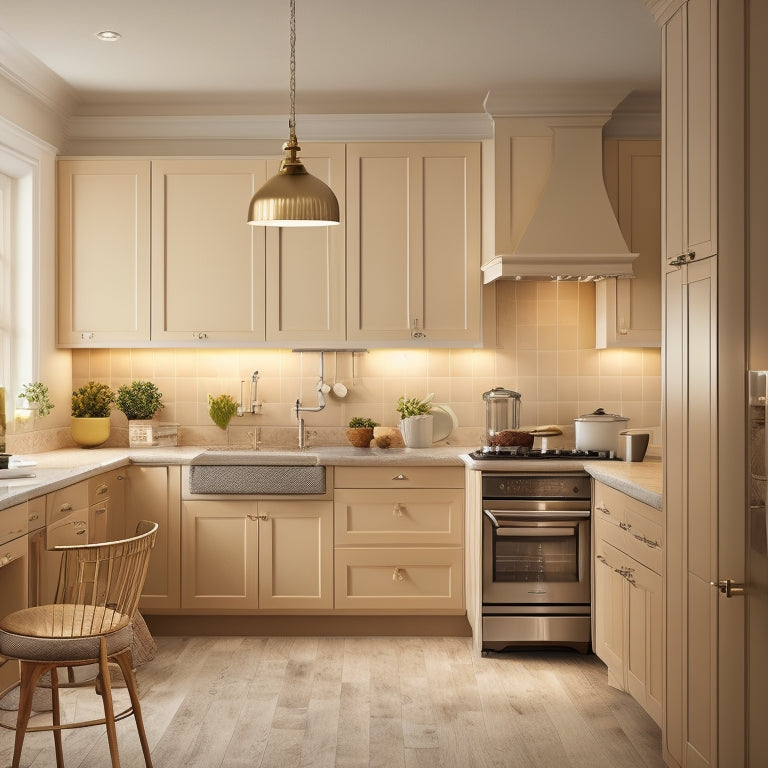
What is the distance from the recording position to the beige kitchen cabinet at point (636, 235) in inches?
185

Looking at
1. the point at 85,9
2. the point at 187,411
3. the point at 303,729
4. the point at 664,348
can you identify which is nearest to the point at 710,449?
the point at 664,348

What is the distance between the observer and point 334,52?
4059 mm

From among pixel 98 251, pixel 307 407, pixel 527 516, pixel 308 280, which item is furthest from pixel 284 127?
pixel 527 516

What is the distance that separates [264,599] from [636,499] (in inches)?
79.2

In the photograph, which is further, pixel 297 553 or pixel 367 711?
pixel 297 553

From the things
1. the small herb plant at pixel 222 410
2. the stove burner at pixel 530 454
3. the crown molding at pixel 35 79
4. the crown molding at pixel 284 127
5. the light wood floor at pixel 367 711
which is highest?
the crown molding at pixel 35 79

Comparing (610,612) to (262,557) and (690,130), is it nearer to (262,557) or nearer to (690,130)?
(262,557)

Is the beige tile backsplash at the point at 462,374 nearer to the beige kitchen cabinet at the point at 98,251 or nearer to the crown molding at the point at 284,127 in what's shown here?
the beige kitchen cabinet at the point at 98,251

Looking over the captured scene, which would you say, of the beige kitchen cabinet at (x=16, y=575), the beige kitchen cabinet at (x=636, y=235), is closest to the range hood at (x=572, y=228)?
the beige kitchen cabinet at (x=636, y=235)

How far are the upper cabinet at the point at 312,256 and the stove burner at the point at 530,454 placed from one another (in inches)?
27.3

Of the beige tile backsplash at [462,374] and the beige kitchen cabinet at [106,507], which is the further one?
the beige tile backsplash at [462,374]

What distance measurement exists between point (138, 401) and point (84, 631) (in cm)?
239

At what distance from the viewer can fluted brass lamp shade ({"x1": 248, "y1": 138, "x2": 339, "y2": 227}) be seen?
3135 millimetres

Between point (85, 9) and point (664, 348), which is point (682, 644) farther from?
point (85, 9)
